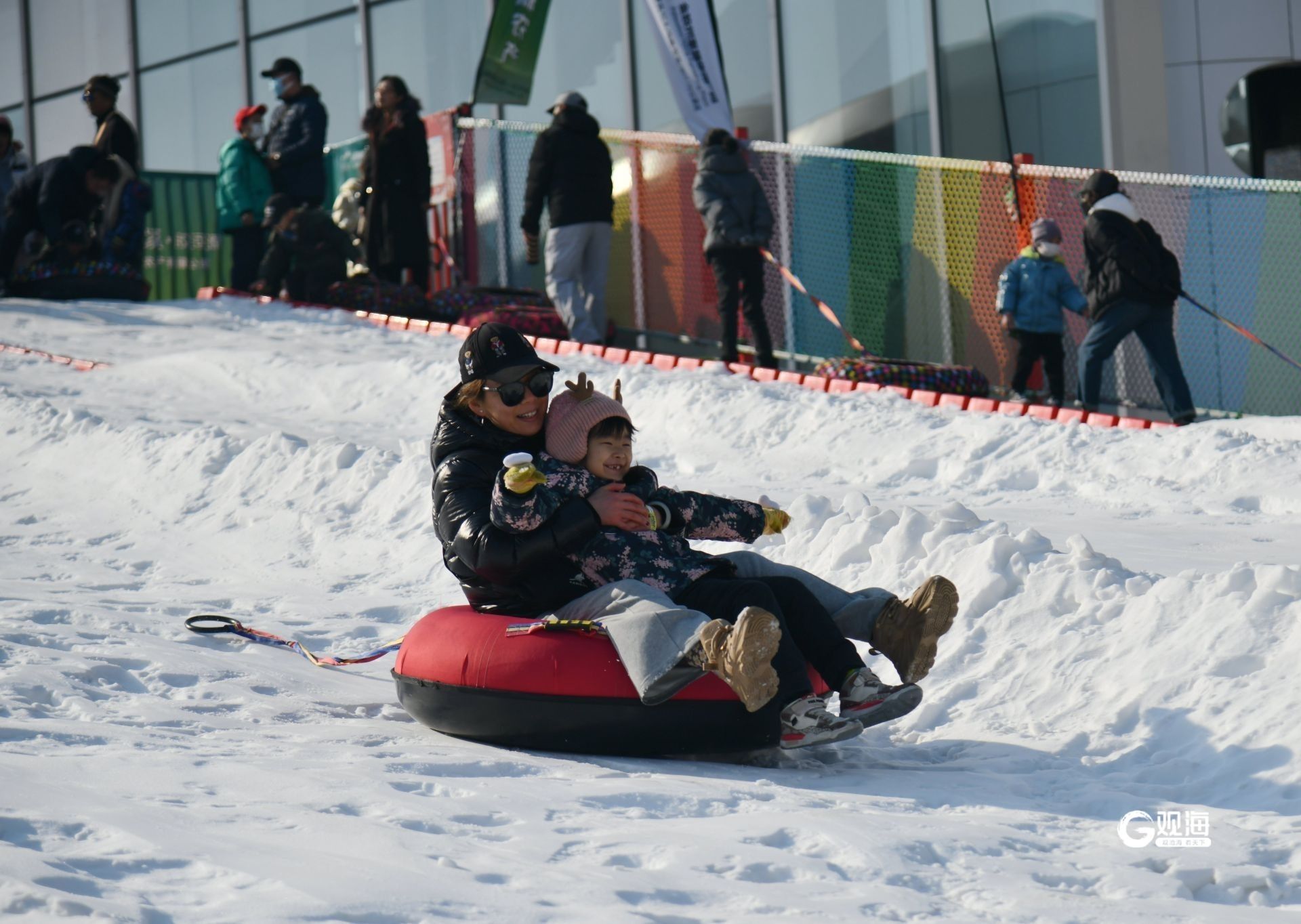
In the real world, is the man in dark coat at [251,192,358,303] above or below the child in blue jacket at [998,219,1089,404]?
above

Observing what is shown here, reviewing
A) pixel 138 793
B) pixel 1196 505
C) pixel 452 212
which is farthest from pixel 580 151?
pixel 138 793

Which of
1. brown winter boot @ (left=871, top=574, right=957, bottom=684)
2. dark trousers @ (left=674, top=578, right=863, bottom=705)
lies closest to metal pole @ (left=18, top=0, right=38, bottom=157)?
dark trousers @ (left=674, top=578, right=863, bottom=705)

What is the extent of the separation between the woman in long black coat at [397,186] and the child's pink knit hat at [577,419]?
9.30 metres

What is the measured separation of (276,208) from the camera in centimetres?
1466

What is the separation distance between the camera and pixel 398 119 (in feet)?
45.7

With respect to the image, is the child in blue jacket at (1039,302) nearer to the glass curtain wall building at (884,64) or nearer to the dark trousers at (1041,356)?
the dark trousers at (1041,356)

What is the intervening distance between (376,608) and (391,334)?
21.6ft

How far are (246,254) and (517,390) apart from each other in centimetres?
1091

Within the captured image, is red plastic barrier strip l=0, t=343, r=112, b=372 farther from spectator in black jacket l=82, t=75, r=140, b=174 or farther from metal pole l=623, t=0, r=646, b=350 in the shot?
metal pole l=623, t=0, r=646, b=350

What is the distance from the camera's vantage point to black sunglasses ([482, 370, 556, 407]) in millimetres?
5145

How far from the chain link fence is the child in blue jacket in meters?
0.44

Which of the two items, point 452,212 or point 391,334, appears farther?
point 452,212

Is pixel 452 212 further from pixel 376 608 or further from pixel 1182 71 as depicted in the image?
pixel 376 608

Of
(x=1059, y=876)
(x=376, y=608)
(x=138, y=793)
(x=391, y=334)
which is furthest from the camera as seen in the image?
(x=391, y=334)
